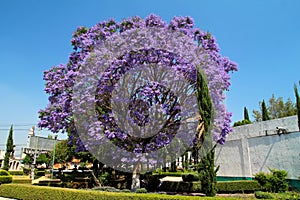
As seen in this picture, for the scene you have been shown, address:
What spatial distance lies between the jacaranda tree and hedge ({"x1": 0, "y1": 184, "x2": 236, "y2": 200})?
2184 mm

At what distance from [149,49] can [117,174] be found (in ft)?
26.9

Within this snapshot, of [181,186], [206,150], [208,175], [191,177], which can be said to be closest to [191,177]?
[191,177]

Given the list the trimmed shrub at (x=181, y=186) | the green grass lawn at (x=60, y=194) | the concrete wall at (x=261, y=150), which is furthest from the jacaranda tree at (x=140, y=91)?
the concrete wall at (x=261, y=150)

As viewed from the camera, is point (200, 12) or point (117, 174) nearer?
point (200, 12)

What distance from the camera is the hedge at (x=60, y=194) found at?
303 inches

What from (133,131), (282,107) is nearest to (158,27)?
(133,131)

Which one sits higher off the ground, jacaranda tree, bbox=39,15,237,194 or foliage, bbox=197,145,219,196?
jacaranda tree, bbox=39,15,237,194

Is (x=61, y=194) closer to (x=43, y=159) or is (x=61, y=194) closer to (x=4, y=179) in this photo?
(x=4, y=179)

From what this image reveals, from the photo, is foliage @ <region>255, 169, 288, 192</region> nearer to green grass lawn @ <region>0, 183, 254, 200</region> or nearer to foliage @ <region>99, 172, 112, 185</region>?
green grass lawn @ <region>0, 183, 254, 200</region>

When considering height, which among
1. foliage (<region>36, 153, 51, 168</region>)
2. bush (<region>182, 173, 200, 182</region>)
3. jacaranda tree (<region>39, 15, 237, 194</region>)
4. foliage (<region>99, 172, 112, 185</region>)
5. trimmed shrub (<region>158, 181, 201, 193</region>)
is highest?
jacaranda tree (<region>39, 15, 237, 194</region>)

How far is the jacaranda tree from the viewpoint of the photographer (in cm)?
1030

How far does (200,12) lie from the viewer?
11.2 m

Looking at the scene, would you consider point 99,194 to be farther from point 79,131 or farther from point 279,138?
point 279,138

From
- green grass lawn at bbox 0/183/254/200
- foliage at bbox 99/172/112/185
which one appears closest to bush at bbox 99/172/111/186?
foliage at bbox 99/172/112/185
